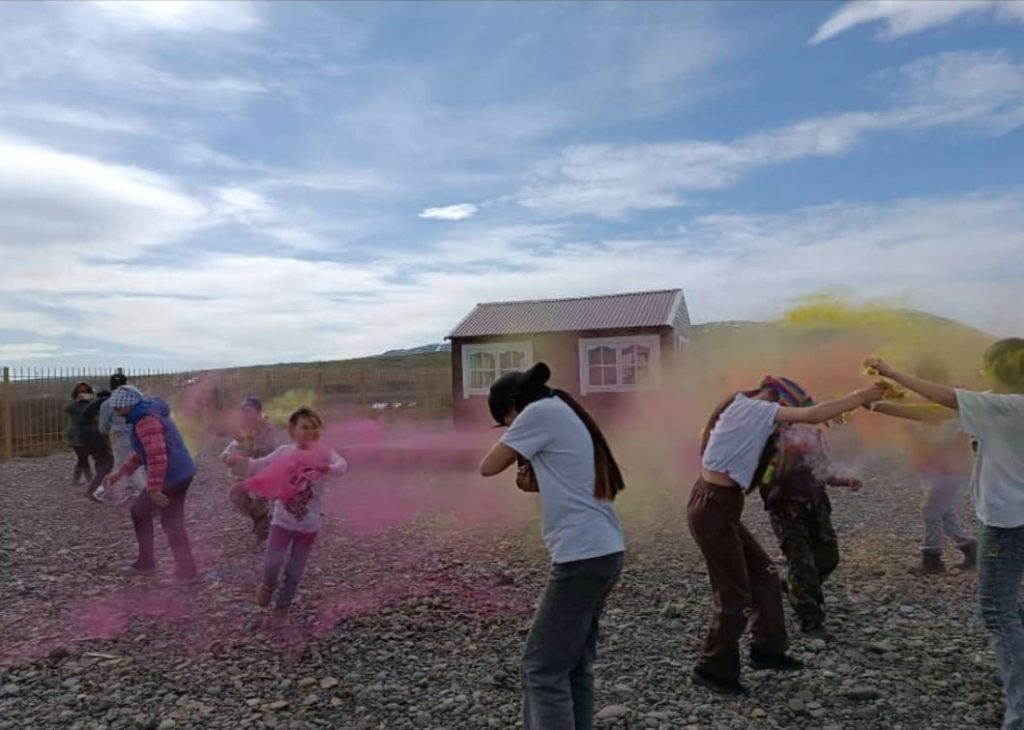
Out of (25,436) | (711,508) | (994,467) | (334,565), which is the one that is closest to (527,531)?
(334,565)

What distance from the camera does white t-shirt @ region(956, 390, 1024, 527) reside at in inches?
154

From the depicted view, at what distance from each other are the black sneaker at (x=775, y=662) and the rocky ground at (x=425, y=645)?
0.25 ft

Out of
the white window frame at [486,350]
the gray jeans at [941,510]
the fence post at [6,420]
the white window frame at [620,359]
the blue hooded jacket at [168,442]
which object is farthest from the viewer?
the fence post at [6,420]

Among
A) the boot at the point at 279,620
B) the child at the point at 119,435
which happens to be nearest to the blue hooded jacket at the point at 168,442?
the boot at the point at 279,620

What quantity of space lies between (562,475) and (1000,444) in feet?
7.19

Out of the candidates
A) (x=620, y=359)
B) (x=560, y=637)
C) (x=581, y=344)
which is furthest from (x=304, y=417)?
(x=581, y=344)

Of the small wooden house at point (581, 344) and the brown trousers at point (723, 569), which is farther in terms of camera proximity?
the small wooden house at point (581, 344)

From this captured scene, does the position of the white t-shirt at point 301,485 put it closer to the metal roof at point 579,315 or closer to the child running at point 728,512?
the child running at point 728,512

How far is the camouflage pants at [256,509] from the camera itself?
28.8ft

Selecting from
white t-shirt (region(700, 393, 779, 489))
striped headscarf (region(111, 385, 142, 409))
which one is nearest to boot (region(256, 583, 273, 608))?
striped headscarf (region(111, 385, 142, 409))

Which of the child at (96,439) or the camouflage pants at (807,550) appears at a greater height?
the child at (96,439)

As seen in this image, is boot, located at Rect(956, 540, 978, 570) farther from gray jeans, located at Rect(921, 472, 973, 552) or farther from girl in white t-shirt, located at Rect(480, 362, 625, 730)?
girl in white t-shirt, located at Rect(480, 362, 625, 730)

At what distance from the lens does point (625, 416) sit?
1809cm

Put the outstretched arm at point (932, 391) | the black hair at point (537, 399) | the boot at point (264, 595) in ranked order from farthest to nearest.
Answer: the boot at point (264, 595)
the outstretched arm at point (932, 391)
the black hair at point (537, 399)
